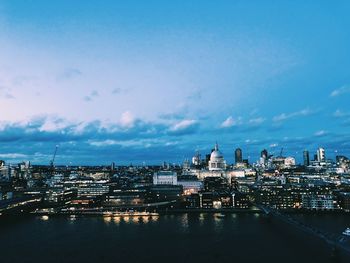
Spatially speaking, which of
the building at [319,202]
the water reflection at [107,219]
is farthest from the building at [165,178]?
the water reflection at [107,219]

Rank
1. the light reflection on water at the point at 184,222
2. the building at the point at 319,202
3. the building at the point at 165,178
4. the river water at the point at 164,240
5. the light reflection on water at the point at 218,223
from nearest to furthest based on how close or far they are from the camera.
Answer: the river water at the point at 164,240, the light reflection on water at the point at 218,223, the light reflection on water at the point at 184,222, the building at the point at 319,202, the building at the point at 165,178

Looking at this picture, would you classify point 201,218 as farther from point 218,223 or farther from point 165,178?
point 165,178

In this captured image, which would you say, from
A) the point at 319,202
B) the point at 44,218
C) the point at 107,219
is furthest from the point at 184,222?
the point at 319,202

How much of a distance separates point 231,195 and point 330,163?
10393 cm

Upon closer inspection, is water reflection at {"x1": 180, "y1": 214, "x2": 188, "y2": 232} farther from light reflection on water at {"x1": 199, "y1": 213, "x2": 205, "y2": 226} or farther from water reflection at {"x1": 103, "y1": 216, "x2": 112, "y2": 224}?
water reflection at {"x1": 103, "y1": 216, "x2": 112, "y2": 224}

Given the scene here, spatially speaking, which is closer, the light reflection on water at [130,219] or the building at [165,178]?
the light reflection on water at [130,219]

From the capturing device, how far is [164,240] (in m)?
27.7

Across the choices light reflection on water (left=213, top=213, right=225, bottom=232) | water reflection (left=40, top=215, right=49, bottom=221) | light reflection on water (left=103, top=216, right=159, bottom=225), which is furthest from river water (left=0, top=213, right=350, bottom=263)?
water reflection (left=40, top=215, right=49, bottom=221)

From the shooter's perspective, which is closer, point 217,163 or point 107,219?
point 107,219

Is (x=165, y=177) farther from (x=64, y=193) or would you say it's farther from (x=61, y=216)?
(x=61, y=216)

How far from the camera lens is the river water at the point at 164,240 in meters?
23.0

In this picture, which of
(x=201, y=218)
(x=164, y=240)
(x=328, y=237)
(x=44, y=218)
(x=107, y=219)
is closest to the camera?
(x=328, y=237)

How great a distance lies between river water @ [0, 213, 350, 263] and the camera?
22953 millimetres

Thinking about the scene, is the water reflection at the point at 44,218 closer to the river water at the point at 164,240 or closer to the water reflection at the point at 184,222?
the river water at the point at 164,240
